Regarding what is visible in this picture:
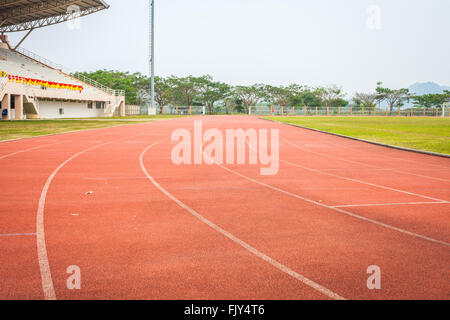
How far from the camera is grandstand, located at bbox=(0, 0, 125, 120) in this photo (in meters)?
39.2

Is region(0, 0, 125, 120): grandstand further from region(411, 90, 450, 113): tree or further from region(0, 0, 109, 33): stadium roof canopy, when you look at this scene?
region(411, 90, 450, 113): tree

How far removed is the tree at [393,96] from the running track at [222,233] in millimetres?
87480

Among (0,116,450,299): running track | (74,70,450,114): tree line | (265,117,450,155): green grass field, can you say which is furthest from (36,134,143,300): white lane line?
(74,70,450,114): tree line

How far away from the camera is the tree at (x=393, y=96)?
89750mm

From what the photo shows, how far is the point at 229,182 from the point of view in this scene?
357 inches

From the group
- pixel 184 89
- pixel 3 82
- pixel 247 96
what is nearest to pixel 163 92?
pixel 184 89

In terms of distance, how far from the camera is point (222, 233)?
531 centimetres

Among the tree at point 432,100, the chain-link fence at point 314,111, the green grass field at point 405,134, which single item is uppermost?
the tree at point 432,100

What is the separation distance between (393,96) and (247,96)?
35.3 meters

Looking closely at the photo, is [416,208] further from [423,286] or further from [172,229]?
[172,229]

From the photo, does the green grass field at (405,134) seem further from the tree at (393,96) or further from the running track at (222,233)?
the tree at (393,96)

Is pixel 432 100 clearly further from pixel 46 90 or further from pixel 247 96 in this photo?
pixel 46 90

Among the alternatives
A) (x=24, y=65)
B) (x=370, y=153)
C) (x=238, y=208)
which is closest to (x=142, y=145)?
(x=370, y=153)

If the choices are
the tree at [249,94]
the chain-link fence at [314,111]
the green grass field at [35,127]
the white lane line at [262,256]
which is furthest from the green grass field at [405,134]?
the tree at [249,94]
